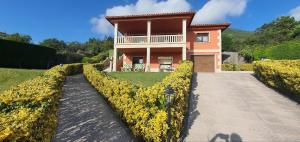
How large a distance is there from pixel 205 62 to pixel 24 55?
1954 centimetres

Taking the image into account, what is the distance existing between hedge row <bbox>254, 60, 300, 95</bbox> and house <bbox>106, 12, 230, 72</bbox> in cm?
856

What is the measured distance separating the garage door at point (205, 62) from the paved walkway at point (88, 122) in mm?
15873

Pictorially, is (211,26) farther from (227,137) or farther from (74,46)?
(74,46)

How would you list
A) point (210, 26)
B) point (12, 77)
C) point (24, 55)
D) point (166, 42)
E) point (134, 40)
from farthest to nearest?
point (24, 55)
point (210, 26)
point (134, 40)
point (166, 42)
point (12, 77)

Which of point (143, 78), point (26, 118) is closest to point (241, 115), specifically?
point (26, 118)

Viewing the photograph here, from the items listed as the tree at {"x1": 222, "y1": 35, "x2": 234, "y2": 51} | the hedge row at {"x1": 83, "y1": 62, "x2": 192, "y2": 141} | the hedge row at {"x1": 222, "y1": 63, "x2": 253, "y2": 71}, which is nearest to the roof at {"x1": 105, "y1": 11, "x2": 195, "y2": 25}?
the hedge row at {"x1": 222, "y1": 63, "x2": 253, "y2": 71}

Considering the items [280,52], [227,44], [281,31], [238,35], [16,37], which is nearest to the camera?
[280,52]

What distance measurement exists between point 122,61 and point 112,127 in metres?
20.7

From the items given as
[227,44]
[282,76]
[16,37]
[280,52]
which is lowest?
[282,76]

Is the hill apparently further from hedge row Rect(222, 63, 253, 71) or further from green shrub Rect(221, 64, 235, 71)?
green shrub Rect(221, 64, 235, 71)

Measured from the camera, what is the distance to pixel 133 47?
74.6 ft

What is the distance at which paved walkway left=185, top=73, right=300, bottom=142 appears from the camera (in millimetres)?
6734

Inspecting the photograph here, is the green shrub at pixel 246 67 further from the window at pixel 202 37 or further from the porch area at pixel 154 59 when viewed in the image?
the porch area at pixel 154 59

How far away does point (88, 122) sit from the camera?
24.7 feet
